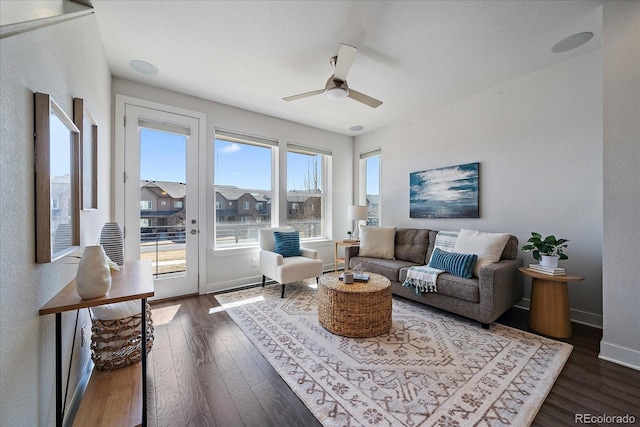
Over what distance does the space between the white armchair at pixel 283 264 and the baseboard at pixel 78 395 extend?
72.5 inches

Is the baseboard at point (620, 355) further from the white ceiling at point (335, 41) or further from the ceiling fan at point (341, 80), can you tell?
the ceiling fan at point (341, 80)

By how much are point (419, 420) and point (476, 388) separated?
515 millimetres

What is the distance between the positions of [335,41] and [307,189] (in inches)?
106

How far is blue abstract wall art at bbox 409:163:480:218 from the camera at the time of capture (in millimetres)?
3348

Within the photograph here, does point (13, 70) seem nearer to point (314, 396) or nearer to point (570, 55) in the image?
point (314, 396)

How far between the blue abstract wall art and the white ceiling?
1044 mm

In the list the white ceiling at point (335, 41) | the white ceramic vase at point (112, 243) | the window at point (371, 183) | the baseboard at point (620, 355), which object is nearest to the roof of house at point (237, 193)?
the white ceiling at point (335, 41)

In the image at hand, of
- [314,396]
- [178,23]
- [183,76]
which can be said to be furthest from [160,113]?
[314,396]

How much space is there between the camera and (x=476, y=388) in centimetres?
161

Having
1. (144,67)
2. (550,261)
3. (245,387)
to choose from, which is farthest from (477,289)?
(144,67)

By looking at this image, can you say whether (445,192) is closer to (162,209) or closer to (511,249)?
(511,249)

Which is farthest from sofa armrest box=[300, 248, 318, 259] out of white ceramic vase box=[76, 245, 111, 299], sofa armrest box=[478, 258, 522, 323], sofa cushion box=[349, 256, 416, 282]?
white ceramic vase box=[76, 245, 111, 299]

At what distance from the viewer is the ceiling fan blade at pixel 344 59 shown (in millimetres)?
2020

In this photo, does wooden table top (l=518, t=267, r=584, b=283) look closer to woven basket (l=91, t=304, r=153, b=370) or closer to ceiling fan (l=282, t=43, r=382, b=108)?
ceiling fan (l=282, t=43, r=382, b=108)
